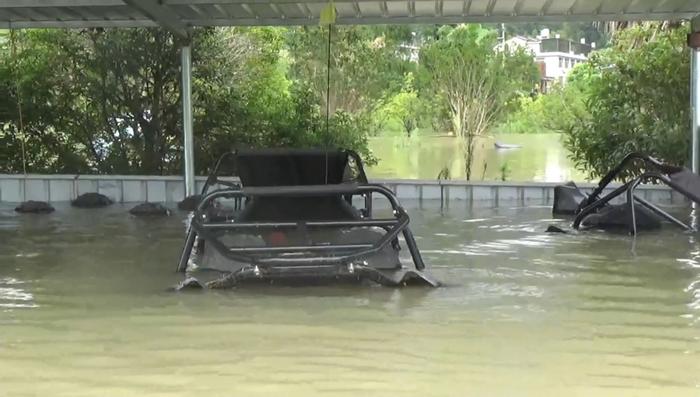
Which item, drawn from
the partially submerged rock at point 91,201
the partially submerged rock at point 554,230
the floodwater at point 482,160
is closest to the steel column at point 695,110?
the floodwater at point 482,160

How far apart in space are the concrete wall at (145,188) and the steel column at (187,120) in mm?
258

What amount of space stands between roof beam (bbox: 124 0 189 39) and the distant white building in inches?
158

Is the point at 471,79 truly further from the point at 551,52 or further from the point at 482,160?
the point at 551,52

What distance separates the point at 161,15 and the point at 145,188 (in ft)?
8.29

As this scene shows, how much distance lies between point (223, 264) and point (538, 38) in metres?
7.10

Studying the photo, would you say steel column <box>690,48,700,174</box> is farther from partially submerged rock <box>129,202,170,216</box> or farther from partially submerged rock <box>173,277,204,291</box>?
partially submerged rock <box>173,277,204,291</box>

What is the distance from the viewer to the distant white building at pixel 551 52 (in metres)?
10.5

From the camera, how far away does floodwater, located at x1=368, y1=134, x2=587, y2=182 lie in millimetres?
10164

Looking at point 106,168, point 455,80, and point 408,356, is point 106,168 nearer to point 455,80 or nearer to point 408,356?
point 455,80

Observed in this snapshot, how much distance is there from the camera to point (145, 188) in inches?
391

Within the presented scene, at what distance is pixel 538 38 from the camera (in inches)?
425

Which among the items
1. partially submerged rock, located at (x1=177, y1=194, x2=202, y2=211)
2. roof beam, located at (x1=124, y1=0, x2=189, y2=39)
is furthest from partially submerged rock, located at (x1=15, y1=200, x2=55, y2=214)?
roof beam, located at (x1=124, y1=0, x2=189, y2=39)

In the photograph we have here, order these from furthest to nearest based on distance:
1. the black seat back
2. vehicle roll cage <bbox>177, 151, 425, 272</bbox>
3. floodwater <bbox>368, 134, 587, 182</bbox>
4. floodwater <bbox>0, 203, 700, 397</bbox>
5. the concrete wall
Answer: floodwater <bbox>368, 134, 587, 182</bbox> → the concrete wall → the black seat back → vehicle roll cage <bbox>177, 151, 425, 272</bbox> → floodwater <bbox>0, 203, 700, 397</bbox>

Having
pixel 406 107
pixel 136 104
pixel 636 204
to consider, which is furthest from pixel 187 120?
pixel 636 204
